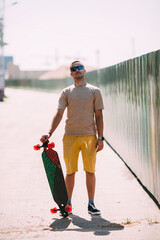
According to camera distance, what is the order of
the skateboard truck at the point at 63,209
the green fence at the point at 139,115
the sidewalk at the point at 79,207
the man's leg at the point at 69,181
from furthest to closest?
the green fence at the point at 139,115 < the man's leg at the point at 69,181 < the skateboard truck at the point at 63,209 < the sidewalk at the point at 79,207

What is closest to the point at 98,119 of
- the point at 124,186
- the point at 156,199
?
the point at 156,199

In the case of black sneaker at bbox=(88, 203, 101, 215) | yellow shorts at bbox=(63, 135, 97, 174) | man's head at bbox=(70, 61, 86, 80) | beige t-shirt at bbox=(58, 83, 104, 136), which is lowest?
black sneaker at bbox=(88, 203, 101, 215)

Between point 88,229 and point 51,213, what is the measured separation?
81cm

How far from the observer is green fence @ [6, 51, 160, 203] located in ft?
17.3

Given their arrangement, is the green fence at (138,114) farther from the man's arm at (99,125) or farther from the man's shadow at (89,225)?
the man's shadow at (89,225)

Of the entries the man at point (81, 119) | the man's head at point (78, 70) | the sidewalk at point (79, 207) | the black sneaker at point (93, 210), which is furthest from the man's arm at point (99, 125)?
the sidewalk at point (79, 207)

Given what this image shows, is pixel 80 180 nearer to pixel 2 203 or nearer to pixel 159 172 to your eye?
pixel 2 203

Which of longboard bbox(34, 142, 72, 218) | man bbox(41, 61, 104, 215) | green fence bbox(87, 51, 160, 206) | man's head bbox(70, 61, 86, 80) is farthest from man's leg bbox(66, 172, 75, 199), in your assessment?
man's head bbox(70, 61, 86, 80)

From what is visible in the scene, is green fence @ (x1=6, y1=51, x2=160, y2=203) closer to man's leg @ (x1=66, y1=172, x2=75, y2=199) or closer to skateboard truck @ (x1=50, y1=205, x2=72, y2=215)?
man's leg @ (x1=66, y1=172, x2=75, y2=199)

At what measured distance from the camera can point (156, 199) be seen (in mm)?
5402

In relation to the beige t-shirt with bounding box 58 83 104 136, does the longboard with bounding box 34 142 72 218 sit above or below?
below

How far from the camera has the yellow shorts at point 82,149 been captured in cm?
489

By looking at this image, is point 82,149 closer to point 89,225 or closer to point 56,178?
point 56,178

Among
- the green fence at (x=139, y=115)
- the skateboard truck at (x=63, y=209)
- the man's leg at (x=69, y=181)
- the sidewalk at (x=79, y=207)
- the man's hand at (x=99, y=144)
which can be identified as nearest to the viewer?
the sidewalk at (x=79, y=207)
